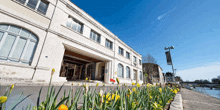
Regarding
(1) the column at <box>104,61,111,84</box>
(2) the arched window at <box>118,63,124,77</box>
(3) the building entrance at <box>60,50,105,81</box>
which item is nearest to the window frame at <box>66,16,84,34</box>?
(1) the column at <box>104,61,111,84</box>

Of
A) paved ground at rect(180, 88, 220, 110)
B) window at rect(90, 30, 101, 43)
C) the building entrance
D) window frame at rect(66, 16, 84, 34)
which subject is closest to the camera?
paved ground at rect(180, 88, 220, 110)

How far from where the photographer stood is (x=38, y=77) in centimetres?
486

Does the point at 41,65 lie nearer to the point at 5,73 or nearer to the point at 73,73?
the point at 5,73

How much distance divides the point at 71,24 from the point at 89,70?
801 centimetres

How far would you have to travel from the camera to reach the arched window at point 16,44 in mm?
4207

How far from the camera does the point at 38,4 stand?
5824 mm

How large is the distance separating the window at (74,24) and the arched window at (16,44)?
309 cm

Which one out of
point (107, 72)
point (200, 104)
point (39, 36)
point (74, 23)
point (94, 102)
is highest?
point (74, 23)

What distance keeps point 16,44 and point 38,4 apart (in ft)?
11.0

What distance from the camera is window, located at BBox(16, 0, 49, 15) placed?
17.8 feet

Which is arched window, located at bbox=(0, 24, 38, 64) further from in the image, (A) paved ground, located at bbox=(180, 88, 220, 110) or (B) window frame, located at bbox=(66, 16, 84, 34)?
(A) paved ground, located at bbox=(180, 88, 220, 110)

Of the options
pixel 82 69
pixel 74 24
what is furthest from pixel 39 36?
pixel 82 69

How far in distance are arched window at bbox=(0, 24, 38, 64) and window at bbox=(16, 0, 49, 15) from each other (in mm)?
1936

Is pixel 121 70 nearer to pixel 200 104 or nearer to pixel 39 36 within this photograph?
pixel 200 104
